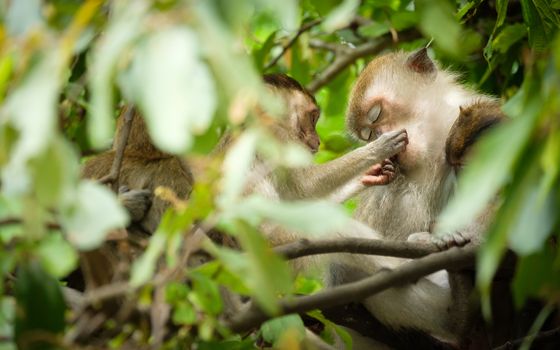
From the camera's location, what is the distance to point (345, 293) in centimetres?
372

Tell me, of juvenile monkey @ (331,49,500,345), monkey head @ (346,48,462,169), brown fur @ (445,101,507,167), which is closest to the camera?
brown fur @ (445,101,507,167)

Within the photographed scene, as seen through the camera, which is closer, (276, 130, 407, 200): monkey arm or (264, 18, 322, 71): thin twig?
(276, 130, 407, 200): monkey arm

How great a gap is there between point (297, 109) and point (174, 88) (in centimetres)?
430

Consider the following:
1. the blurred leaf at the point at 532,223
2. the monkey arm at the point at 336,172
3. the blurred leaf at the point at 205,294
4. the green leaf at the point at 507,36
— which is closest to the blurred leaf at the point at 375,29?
the monkey arm at the point at 336,172

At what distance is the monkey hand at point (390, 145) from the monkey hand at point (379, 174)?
2.0 inches

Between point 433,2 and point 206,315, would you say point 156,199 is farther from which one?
point 433,2

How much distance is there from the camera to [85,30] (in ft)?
8.97

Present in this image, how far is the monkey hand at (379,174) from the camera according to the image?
6.20m

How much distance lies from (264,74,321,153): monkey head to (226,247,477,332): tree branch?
8.73 feet

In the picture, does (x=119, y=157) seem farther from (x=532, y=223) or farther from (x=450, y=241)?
(x=532, y=223)

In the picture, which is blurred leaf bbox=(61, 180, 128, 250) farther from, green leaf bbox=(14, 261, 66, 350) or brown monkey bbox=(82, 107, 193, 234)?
brown monkey bbox=(82, 107, 193, 234)

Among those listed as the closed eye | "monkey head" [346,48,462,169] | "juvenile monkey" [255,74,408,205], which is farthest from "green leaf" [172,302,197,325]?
the closed eye

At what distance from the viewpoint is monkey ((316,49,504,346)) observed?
5957 mm

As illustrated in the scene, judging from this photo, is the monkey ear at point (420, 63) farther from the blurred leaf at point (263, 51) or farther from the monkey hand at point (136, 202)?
the monkey hand at point (136, 202)
